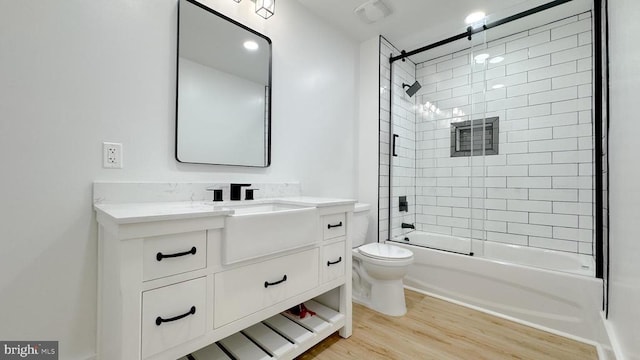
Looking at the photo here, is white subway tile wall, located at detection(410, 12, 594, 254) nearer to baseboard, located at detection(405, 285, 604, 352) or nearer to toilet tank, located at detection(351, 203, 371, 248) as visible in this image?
toilet tank, located at detection(351, 203, 371, 248)

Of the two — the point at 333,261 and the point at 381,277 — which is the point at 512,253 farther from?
the point at 333,261

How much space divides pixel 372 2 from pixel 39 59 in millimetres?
2118

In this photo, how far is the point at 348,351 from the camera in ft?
5.07

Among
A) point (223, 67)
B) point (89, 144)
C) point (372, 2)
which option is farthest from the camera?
point (372, 2)

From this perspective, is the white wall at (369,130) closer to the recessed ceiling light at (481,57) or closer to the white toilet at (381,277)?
the white toilet at (381,277)

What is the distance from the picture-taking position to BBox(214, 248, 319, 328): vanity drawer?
112 cm

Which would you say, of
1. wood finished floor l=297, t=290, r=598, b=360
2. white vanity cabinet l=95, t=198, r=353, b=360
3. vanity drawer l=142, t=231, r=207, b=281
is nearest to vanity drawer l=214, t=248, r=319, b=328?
white vanity cabinet l=95, t=198, r=353, b=360

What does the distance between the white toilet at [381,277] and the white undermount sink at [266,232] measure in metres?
0.73

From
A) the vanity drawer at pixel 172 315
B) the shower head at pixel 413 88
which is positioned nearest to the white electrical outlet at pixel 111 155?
the vanity drawer at pixel 172 315

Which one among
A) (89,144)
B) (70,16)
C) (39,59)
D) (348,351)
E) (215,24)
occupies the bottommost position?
(348,351)

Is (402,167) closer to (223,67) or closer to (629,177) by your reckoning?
(629,177)

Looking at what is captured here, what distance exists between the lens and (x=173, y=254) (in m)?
0.97

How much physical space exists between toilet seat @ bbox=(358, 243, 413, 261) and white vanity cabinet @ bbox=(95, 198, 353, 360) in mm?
579

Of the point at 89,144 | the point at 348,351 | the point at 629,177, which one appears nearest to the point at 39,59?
the point at 89,144
